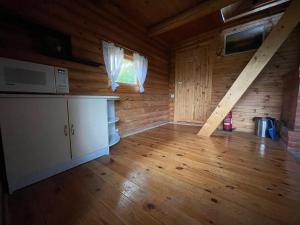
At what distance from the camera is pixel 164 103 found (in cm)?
430

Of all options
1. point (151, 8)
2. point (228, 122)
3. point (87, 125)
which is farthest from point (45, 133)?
point (228, 122)

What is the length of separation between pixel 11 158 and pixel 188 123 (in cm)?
392

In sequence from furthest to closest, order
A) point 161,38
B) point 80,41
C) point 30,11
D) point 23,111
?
point 161,38 < point 80,41 < point 30,11 < point 23,111

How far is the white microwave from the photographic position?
1229 millimetres

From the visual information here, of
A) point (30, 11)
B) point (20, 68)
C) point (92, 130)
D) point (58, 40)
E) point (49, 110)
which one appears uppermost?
point (30, 11)

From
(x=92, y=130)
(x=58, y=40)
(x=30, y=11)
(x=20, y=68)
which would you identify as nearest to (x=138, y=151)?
(x=92, y=130)

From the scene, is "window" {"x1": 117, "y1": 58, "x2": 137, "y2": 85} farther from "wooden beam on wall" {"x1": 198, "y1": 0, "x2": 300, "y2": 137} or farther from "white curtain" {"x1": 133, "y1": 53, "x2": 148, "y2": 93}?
"wooden beam on wall" {"x1": 198, "y1": 0, "x2": 300, "y2": 137}

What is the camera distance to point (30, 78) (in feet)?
4.51

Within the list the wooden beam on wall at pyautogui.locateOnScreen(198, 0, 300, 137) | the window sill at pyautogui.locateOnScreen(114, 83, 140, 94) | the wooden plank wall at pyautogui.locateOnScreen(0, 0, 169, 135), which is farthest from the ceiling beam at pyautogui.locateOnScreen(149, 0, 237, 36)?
the window sill at pyautogui.locateOnScreen(114, 83, 140, 94)

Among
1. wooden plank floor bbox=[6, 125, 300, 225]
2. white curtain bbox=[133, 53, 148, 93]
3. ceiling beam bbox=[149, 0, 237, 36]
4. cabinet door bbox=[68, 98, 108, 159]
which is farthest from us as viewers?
white curtain bbox=[133, 53, 148, 93]

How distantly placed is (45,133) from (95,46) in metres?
1.69

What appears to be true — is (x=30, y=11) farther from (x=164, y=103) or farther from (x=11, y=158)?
(x=164, y=103)

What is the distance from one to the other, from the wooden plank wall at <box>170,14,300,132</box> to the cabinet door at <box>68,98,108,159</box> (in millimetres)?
3080

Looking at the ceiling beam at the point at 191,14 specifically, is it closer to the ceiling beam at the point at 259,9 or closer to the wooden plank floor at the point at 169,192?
the ceiling beam at the point at 259,9
